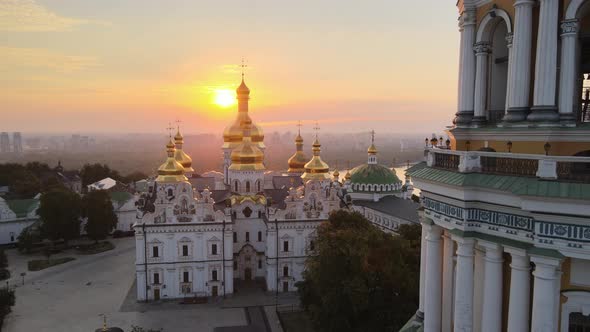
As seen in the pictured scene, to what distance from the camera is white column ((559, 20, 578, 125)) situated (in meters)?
8.70

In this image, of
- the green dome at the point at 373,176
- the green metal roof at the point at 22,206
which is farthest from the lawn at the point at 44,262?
the green dome at the point at 373,176

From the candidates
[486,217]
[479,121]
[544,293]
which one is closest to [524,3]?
[479,121]

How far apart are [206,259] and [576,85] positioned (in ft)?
90.2

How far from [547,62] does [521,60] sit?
20.3 inches

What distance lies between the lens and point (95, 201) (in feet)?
152

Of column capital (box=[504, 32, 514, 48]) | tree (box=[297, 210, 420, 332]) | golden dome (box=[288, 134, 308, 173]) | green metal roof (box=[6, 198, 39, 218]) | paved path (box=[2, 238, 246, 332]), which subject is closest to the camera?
column capital (box=[504, 32, 514, 48])

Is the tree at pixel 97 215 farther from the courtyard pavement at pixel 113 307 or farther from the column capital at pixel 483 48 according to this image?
the column capital at pixel 483 48

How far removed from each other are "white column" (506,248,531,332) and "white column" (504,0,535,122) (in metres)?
2.70

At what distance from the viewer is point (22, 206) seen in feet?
160

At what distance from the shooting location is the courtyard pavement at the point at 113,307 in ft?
92.9

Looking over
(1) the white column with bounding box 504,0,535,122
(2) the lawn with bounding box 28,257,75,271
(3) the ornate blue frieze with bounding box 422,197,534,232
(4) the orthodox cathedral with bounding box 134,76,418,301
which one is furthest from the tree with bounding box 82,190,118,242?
(1) the white column with bounding box 504,0,535,122

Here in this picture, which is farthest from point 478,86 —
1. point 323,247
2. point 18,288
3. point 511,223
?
point 18,288

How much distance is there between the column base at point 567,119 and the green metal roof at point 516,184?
4.62 ft

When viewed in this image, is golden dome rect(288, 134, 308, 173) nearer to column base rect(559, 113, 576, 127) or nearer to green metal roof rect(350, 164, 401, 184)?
green metal roof rect(350, 164, 401, 184)
